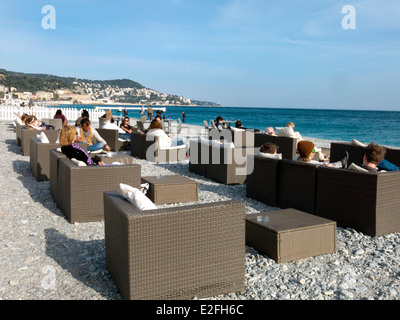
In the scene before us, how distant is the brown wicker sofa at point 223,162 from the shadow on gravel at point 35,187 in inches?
105

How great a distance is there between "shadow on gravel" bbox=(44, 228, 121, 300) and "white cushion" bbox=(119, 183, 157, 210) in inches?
24.9

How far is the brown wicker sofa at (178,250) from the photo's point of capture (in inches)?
89.0

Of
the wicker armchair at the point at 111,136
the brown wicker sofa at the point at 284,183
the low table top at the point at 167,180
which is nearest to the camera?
the brown wicker sofa at the point at 284,183

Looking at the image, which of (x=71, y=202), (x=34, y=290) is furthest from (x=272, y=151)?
→ (x=34, y=290)

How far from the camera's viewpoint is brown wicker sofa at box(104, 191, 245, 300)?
7.42 ft

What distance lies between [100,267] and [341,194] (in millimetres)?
2574

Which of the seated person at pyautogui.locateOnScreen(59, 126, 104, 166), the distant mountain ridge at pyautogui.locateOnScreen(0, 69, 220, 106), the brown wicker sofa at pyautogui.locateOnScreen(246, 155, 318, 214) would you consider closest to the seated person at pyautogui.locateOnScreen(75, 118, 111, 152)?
the seated person at pyautogui.locateOnScreen(59, 126, 104, 166)

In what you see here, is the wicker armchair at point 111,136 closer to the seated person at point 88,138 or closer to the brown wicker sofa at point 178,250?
the seated person at point 88,138

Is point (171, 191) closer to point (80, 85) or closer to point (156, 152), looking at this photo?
point (156, 152)

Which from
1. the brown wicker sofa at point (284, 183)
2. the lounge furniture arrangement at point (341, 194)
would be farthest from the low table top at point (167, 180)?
the lounge furniture arrangement at point (341, 194)

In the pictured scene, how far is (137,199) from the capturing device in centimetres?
251

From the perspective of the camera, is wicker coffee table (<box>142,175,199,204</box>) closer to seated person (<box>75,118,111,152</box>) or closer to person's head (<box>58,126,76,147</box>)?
person's head (<box>58,126,76,147</box>)
